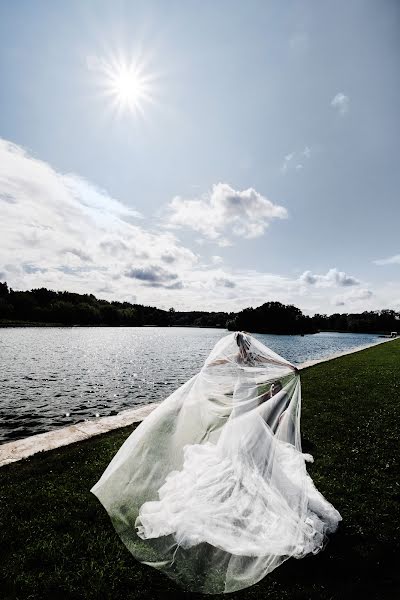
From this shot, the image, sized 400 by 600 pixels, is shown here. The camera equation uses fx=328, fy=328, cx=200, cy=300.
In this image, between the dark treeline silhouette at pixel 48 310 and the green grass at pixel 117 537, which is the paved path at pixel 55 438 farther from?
the dark treeline silhouette at pixel 48 310

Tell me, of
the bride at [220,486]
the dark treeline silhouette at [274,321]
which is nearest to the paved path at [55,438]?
the bride at [220,486]

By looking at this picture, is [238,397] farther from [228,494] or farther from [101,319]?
[101,319]

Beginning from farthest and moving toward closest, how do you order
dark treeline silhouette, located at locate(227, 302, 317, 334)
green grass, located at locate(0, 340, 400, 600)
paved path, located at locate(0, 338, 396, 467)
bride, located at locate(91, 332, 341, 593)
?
dark treeline silhouette, located at locate(227, 302, 317, 334) < paved path, located at locate(0, 338, 396, 467) < bride, located at locate(91, 332, 341, 593) < green grass, located at locate(0, 340, 400, 600)

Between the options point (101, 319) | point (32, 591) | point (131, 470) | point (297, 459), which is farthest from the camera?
point (101, 319)

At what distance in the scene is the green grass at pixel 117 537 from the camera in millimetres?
3695

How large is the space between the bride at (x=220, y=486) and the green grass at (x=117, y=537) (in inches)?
7.6

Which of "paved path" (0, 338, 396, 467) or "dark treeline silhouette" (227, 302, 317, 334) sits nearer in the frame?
"paved path" (0, 338, 396, 467)

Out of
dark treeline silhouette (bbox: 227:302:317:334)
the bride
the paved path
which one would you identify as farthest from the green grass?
dark treeline silhouette (bbox: 227:302:317:334)

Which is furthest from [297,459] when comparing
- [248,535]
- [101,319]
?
→ [101,319]

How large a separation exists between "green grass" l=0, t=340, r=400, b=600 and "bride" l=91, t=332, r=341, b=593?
0.63ft

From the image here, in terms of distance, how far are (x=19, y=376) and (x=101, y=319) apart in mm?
155774

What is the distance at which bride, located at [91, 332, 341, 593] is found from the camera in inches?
159

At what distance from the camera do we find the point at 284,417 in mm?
6863

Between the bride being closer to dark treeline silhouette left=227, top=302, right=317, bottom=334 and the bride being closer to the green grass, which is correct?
the green grass
